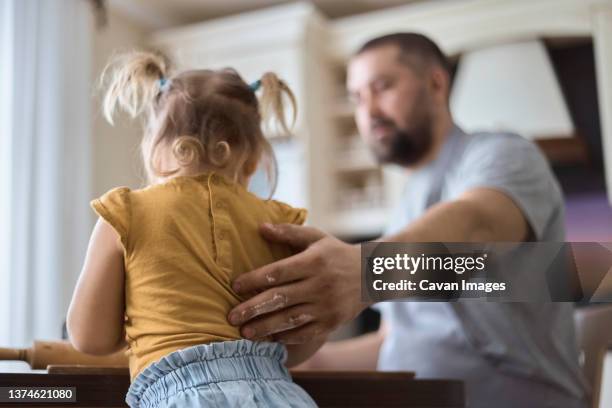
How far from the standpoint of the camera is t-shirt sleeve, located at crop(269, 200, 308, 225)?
1.98 feet

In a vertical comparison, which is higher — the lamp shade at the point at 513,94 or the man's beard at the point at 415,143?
the lamp shade at the point at 513,94

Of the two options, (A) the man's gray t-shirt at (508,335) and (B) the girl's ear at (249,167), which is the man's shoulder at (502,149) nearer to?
(A) the man's gray t-shirt at (508,335)

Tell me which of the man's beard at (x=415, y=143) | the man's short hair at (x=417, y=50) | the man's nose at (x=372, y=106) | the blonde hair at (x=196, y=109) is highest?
the man's short hair at (x=417, y=50)

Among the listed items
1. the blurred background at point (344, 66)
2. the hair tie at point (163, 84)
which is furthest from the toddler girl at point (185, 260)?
the blurred background at point (344, 66)

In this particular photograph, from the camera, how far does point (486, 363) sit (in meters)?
0.85

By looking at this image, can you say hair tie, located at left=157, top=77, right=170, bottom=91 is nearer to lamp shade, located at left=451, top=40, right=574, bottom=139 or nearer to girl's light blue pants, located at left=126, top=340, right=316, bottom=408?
girl's light blue pants, located at left=126, top=340, right=316, bottom=408

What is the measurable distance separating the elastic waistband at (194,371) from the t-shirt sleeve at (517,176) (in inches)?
16.5

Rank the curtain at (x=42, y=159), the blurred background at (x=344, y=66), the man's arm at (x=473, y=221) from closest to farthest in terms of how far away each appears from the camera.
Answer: the man's arm at (x=473, y=221) → the curtain at (x=42, y=159) → the blurred background at (x=344, y=66)

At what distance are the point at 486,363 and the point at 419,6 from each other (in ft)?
4.80

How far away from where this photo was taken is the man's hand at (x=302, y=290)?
536 millimetres

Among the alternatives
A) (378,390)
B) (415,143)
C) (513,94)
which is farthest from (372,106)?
(513,94)

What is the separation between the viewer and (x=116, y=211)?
51 cm

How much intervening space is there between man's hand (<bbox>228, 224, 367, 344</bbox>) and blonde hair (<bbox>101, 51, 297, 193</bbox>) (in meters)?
0.07

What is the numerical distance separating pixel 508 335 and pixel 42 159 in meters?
0.95
